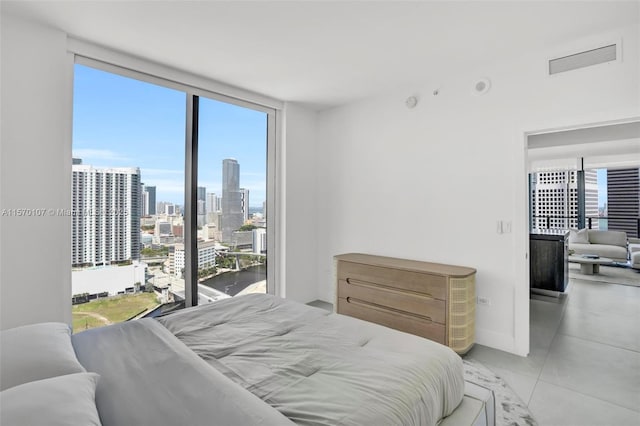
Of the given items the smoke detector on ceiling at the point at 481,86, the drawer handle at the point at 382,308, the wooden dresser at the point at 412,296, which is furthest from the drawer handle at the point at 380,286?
the smoke detector on ceiling at the point at 481,86

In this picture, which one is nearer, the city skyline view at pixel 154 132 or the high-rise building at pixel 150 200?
the city skyline view at pixel 154 132

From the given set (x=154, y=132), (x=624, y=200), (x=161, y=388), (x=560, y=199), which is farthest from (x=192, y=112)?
(x=624, y=200)

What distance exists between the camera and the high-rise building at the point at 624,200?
704 cm

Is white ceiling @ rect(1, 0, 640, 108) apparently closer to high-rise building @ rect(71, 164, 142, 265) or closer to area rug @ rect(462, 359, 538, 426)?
high-rise building @ rect(71, 164, 142, 265)

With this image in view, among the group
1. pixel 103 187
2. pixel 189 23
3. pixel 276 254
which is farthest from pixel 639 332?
pixel 103 187

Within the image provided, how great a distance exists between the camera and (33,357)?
1192 mm

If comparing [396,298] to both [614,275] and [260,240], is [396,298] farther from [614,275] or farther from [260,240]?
[614,275]

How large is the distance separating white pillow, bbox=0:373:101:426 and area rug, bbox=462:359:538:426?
2.18 metres

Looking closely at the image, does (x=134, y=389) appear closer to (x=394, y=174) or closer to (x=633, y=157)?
(x=394, y=174)

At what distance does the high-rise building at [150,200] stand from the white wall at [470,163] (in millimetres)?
2279

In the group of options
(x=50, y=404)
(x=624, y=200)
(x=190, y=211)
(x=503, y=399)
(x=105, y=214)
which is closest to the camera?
(x=50, y=404)

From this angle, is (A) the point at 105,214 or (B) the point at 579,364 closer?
(B) the point at 579,364

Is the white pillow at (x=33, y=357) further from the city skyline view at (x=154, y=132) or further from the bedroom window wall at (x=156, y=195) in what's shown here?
the city skyline view at (x=154, y=132)

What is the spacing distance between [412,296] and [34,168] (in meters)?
3.30
